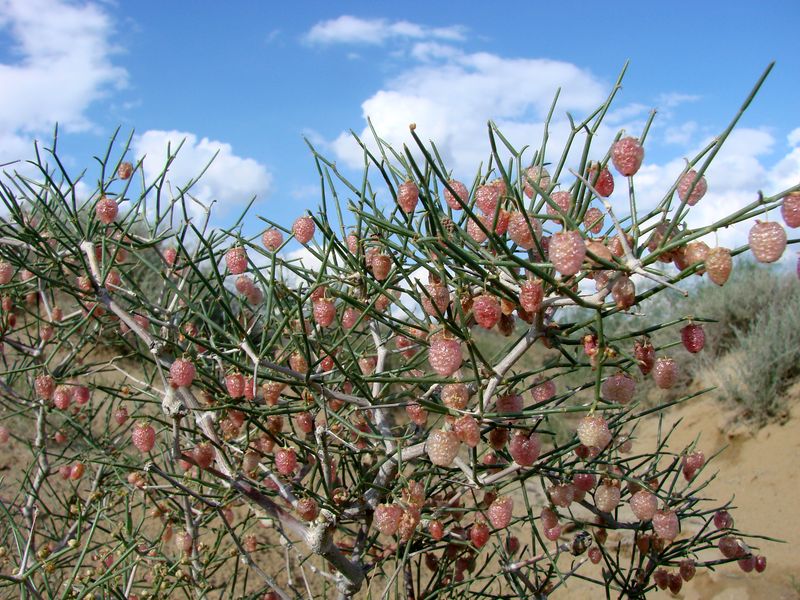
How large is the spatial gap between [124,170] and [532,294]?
188cm

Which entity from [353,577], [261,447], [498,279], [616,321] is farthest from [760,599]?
[616,321]

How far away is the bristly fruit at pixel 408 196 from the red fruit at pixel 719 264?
0.66 metres

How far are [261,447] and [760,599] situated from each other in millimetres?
3503

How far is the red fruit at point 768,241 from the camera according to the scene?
40.4 inches

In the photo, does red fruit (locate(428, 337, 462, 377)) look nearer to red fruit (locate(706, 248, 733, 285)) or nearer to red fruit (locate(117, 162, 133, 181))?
red fruit (locate(706, 248, 733, 285))

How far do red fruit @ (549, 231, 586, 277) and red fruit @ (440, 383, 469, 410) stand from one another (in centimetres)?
42

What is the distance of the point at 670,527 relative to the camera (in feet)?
5.55

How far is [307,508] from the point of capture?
1.77 meters

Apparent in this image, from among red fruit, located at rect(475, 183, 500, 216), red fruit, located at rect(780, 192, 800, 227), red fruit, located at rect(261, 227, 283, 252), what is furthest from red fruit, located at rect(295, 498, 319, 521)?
red fruit, located at rect(780, 192, 800, 227)

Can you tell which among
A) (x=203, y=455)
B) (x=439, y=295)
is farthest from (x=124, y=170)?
(x=439, y=295)

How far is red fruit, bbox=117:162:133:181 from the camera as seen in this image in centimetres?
244

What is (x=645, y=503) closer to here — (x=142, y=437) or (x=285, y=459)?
(x=285, y=459)

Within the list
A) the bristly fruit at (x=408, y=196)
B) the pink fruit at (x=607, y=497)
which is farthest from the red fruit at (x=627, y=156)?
the pink fruit at (x=607, y=497)

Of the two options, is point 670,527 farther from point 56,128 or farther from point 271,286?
point 56,128
